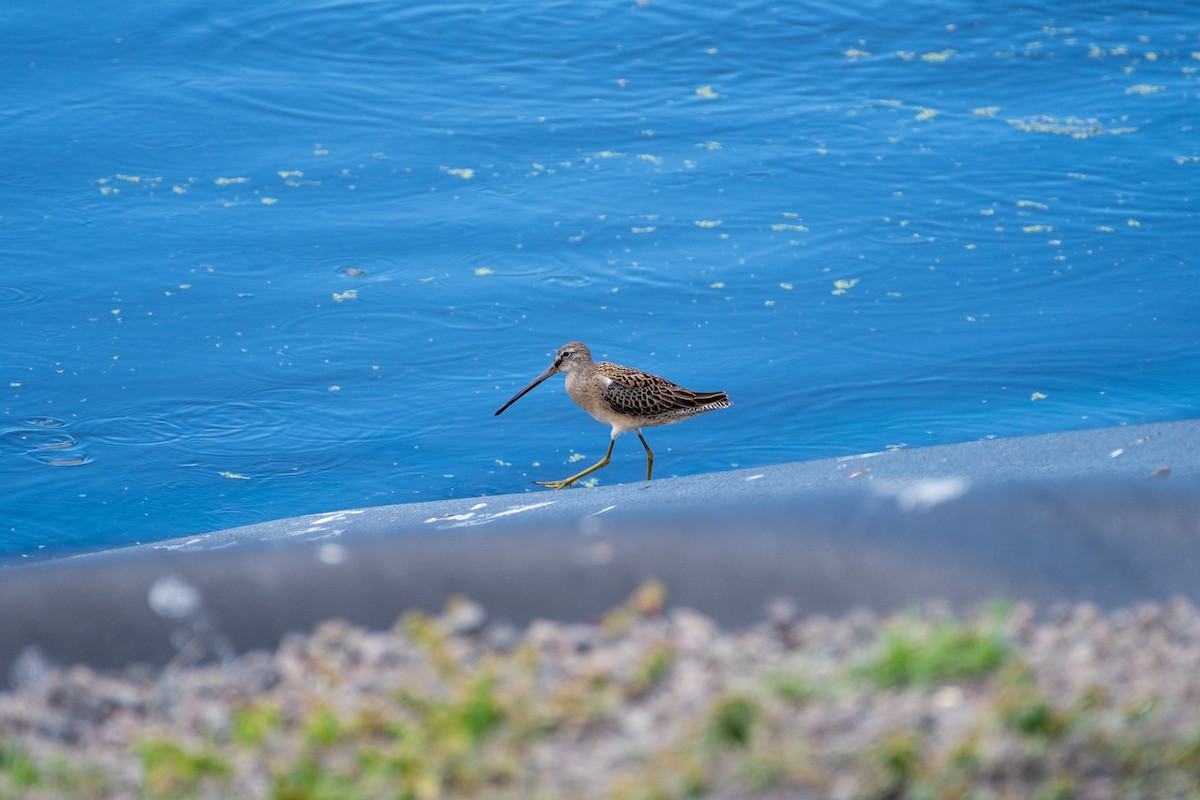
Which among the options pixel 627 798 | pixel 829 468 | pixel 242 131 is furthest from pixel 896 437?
pixel 242 131

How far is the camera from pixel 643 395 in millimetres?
5492

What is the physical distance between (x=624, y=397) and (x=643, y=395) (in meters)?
0.07

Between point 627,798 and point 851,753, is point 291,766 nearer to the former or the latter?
point 627,798

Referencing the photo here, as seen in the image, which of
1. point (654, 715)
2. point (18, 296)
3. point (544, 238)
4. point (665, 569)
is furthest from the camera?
point (544, 238)

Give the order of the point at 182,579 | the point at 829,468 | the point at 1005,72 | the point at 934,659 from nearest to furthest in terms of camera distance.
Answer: the point at 934,659 < the point at 182,579 < the point at 829,468 < the point at 1005,72

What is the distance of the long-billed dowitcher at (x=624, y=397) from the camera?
5.50 m

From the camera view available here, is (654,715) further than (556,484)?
No

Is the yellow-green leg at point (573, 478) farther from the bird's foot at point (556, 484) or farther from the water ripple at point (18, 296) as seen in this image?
the water ripple at point (18, 296)

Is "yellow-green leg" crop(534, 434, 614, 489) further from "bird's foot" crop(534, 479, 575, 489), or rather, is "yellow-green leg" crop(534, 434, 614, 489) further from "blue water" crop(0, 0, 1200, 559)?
"blue water" crop(0, 0, 1200, 559)

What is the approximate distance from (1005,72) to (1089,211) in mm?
2238

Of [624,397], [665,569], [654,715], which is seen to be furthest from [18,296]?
[654,715]

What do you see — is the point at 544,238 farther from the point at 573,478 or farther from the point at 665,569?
the point at 665,569

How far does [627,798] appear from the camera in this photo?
7.10 feet

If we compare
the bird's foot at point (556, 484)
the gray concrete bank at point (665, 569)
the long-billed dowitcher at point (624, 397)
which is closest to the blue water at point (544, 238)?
the bird's foot at point (556, 484)
